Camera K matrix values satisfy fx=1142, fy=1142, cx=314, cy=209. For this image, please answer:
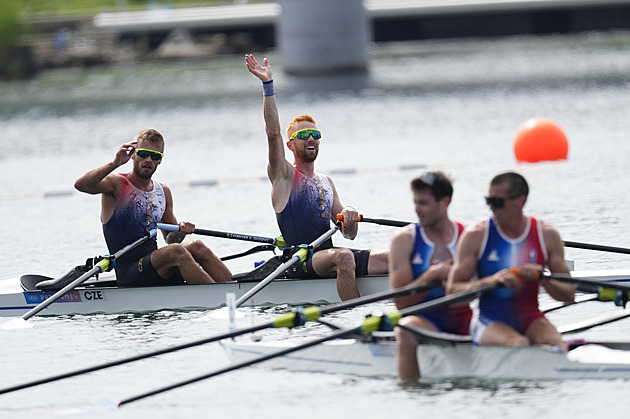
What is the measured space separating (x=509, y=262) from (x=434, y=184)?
2.26ft

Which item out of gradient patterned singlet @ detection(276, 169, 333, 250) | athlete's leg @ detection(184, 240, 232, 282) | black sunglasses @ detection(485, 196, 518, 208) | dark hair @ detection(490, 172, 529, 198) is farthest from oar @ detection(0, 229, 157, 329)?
dark hair @ detection(490, 172, 529, 198)

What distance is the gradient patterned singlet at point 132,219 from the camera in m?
10.3

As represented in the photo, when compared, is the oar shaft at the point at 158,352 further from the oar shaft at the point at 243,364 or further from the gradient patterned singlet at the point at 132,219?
the gradient patterned singlet at the point at 132,219

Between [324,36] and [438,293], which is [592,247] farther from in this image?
[324,36]

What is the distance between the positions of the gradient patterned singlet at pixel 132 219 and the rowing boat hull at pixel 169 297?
38 centimetres

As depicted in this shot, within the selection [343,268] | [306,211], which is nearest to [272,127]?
[306,211]

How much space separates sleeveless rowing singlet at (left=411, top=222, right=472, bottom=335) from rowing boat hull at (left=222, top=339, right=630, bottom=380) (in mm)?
189

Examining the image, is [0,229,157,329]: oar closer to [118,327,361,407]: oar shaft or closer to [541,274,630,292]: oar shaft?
[118,327,361,407]: oar shaft

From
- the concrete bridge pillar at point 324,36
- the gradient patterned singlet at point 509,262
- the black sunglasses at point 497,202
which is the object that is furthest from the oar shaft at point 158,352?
the concrete bridge pillar at point 324,36

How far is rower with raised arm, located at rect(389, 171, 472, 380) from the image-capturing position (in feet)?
24.3

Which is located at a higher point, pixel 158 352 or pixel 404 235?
pixel 404 235

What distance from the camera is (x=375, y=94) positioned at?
114ft

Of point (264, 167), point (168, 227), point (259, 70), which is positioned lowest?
point (168, 227)

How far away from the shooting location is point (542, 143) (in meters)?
20.0
